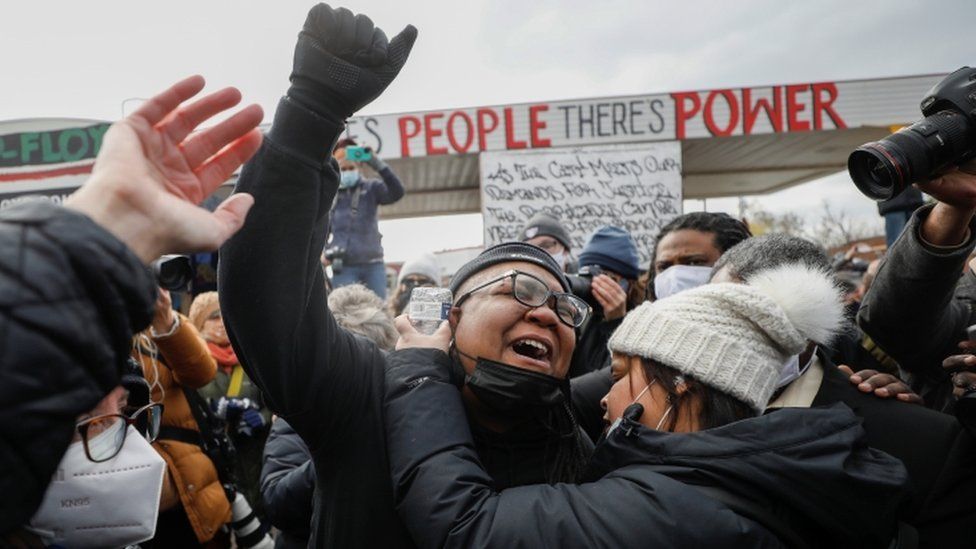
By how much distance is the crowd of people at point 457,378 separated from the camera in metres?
0.65

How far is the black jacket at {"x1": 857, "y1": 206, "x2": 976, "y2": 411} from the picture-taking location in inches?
75.7

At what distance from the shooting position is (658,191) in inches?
277

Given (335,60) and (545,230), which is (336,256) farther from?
(335,60)

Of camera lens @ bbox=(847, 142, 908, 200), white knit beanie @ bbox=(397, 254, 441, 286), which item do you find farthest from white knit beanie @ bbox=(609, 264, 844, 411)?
white knit beanie @ bbox=(397, 254, 441, 286)

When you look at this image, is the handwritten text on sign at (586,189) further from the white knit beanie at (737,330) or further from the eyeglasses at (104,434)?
the eyeglasses at (104,434)

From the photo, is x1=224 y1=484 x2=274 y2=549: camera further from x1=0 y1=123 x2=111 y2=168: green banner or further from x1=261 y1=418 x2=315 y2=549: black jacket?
x1=0 y1=123 x2=111 y2=168: green banner

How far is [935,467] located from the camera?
1655 millimetres

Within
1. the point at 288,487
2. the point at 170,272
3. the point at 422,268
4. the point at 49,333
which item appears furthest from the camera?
the point at 422,268

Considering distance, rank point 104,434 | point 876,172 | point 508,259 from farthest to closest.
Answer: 1. point 508,259
2. point 104,434
3. point 876,172

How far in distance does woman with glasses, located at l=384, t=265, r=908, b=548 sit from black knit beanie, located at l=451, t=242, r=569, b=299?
0.35 metres

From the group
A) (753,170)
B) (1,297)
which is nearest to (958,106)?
(1,297)

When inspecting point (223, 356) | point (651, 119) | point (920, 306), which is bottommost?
point (223, 356)

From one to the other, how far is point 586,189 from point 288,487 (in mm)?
5462

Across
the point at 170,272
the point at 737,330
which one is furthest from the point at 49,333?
the point at 170,272
